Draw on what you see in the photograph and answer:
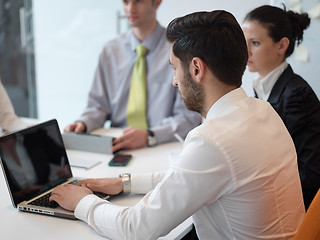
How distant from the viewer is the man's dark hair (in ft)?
3.52

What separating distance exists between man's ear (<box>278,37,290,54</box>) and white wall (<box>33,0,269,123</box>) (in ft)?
7.52

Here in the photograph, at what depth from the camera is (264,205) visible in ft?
3.45

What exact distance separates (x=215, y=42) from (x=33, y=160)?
27.3 inches

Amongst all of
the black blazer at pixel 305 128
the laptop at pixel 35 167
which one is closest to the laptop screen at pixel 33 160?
the laptop at pixel 35 167

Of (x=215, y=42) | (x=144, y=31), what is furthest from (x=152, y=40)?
(x=215, y=42)

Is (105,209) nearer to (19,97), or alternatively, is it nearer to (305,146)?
(305,146)

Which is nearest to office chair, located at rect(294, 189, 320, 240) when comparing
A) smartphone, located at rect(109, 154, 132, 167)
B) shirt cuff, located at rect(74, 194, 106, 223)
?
shirt cuff, located at rect(74, 194, 106, 223)

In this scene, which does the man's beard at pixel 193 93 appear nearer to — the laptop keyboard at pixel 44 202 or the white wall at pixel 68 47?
the laptop keyboard at pixel 44 202

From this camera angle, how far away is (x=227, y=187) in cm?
103

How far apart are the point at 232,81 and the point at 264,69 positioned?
0.79 meters

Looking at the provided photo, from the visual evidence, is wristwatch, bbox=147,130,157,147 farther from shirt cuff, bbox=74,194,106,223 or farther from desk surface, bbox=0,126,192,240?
shirt cuff, bbox=74,194,106,223

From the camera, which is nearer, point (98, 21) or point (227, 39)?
point (227, 39)

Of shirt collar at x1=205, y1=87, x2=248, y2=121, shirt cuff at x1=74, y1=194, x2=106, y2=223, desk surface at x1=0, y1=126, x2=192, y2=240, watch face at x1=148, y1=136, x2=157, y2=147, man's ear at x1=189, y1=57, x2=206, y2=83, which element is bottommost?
watch face at x1=148, y1=136, x2=157, y2=147

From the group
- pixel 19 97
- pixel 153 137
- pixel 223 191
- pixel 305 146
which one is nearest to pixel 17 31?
pixel 19 97
